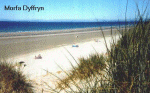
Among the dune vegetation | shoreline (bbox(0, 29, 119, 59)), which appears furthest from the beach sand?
the dune vegetation

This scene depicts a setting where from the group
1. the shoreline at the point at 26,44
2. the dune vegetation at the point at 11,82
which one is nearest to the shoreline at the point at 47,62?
the dune vegetation at the point at 11,82

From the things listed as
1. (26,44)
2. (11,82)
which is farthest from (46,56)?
(26,44)

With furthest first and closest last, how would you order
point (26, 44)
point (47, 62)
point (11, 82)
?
point (26, 44)
point (47, 62)
point (11, 82)

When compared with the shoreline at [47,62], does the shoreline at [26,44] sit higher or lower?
higher

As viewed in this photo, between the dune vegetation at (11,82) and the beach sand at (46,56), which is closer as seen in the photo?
the dune vegetation at (11,82)

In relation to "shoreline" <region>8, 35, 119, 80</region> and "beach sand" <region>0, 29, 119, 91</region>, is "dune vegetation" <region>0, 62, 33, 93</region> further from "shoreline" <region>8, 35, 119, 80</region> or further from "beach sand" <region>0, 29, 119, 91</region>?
"shoreline" <region>8, 35, 119, 80</region>

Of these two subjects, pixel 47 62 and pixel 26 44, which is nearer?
pixel 47 62

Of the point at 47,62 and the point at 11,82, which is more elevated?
the point at 11,82

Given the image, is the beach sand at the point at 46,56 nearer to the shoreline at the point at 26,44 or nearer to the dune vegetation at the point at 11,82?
the shoreline at the point at 26,44

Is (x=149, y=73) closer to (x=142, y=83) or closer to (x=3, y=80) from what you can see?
(x=142, y=83)

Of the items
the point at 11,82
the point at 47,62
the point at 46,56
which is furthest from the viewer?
the point at 46,56

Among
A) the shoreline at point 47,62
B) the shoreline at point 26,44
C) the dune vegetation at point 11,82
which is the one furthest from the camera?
the shoreline at point 26,44

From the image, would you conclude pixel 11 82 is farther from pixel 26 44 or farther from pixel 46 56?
pixel 26 44

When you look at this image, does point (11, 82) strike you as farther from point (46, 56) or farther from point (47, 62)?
point (46, 56)
